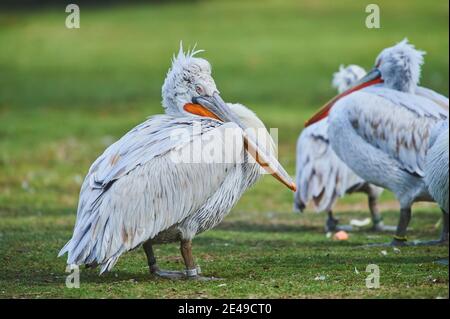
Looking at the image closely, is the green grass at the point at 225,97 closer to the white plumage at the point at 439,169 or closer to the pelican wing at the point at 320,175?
the pelican wing at the point at 320,175

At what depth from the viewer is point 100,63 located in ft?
79.7

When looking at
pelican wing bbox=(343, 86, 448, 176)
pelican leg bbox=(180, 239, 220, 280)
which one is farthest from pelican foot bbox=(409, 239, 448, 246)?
pelican leg bbox=(180, 239, 220, 280)

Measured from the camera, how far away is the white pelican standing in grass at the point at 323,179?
1052 centimetres

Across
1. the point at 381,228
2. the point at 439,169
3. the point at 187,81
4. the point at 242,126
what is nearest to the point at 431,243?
the point at 381,228

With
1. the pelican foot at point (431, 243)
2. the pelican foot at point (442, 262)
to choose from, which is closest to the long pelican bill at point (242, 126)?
the pelican foot at point (442, 262)

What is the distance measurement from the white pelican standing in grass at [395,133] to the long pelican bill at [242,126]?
213cm

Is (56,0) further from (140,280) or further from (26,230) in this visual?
(140,280)

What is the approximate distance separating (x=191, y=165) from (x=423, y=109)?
3268 millimetres

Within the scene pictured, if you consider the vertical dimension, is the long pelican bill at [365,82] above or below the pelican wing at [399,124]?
above

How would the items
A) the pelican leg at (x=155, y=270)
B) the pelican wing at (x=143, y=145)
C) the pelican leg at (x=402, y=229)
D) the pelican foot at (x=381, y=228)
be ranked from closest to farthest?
the pelican wing at (x=143, y=145), the pelican leg at (x=155, y=270), the pelican leg at (x=402, y=229), the pelican foot at (x=381, y=228)

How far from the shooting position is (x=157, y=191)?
22.7 feet

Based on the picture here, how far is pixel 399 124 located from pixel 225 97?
10574 millimetres

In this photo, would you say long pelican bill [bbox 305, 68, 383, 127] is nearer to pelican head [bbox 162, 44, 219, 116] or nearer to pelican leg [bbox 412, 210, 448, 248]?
pelican leg [bbox 412, 210, 448, 248]

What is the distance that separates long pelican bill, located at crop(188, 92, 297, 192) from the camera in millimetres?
7129
